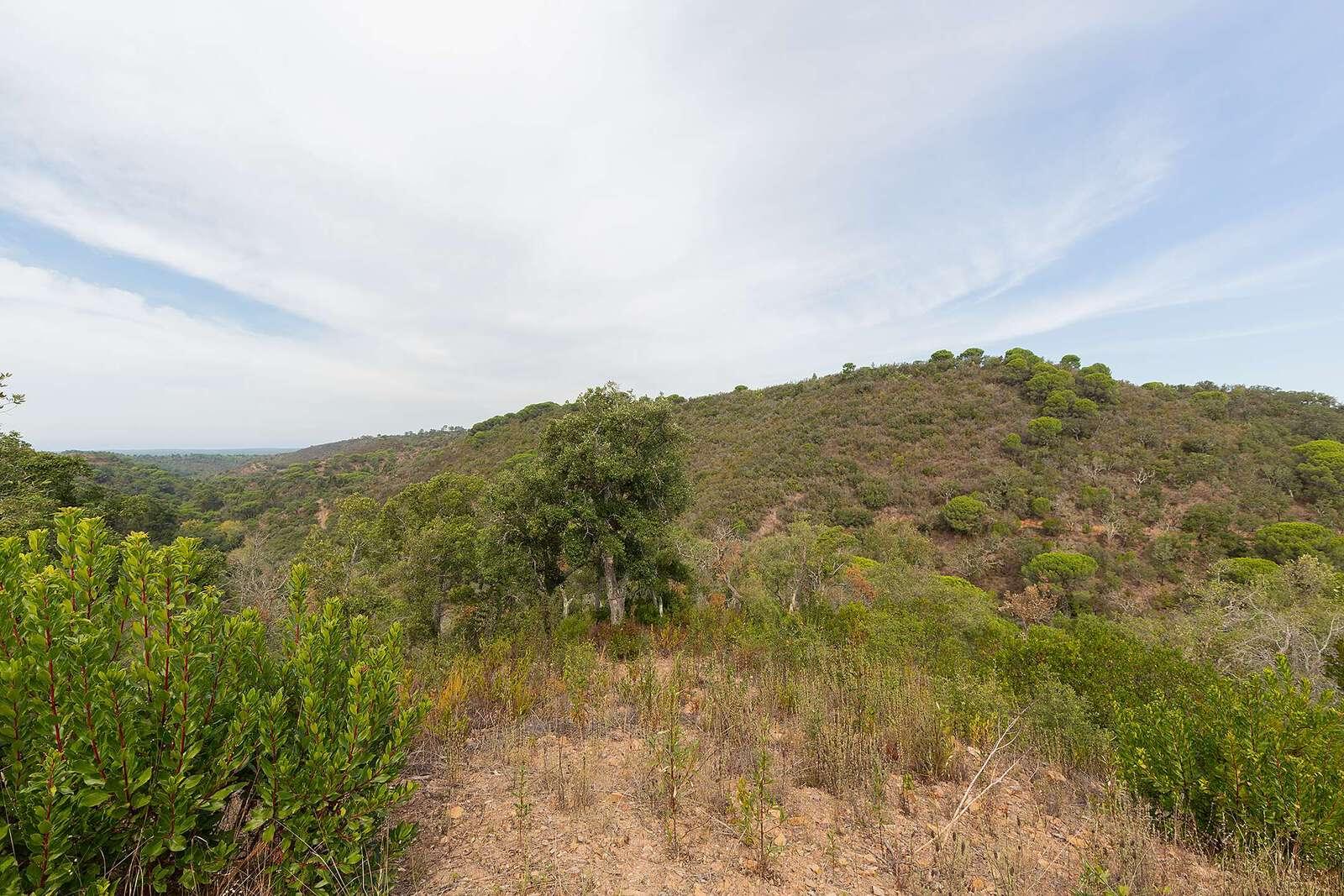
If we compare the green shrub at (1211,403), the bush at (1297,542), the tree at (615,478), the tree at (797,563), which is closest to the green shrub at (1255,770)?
the tree at (615,478)

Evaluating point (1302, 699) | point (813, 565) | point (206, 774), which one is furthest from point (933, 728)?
point (813, 565)

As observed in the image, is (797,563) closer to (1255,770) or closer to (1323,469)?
(1255,770)

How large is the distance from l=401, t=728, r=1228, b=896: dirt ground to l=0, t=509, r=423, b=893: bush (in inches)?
30.1

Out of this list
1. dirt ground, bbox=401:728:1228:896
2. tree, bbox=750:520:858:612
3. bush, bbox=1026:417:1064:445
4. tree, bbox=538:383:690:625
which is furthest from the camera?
bush, bbox=1026:417:1064:445

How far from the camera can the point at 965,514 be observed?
2439 centimetres

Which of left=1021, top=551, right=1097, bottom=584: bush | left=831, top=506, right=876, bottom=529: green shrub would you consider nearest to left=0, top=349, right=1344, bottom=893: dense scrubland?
left=1021, top=551, right=1097, bottom=584: bush

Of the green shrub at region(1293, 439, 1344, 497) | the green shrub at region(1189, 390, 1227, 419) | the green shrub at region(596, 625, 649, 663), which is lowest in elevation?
the green shrub at region(596, 625, 649, 663)

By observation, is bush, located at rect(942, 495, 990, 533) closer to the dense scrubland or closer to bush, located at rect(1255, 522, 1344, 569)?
the dense scrubland

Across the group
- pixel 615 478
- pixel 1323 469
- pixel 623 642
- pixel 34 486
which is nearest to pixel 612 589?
pixel 623 642

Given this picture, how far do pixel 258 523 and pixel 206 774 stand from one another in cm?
5911

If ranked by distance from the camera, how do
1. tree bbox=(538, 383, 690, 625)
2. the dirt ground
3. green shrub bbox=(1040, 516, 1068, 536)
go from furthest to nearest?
green shrub bbox=(1040, 516, 1068, 536)
tree bbox=(538, 383, 690, 625)
the dirt ground

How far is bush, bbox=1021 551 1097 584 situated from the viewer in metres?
18.8

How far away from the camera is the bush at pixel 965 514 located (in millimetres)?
24234

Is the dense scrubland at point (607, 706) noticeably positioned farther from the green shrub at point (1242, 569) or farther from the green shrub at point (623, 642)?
the green shrub at point (1242, 569)
